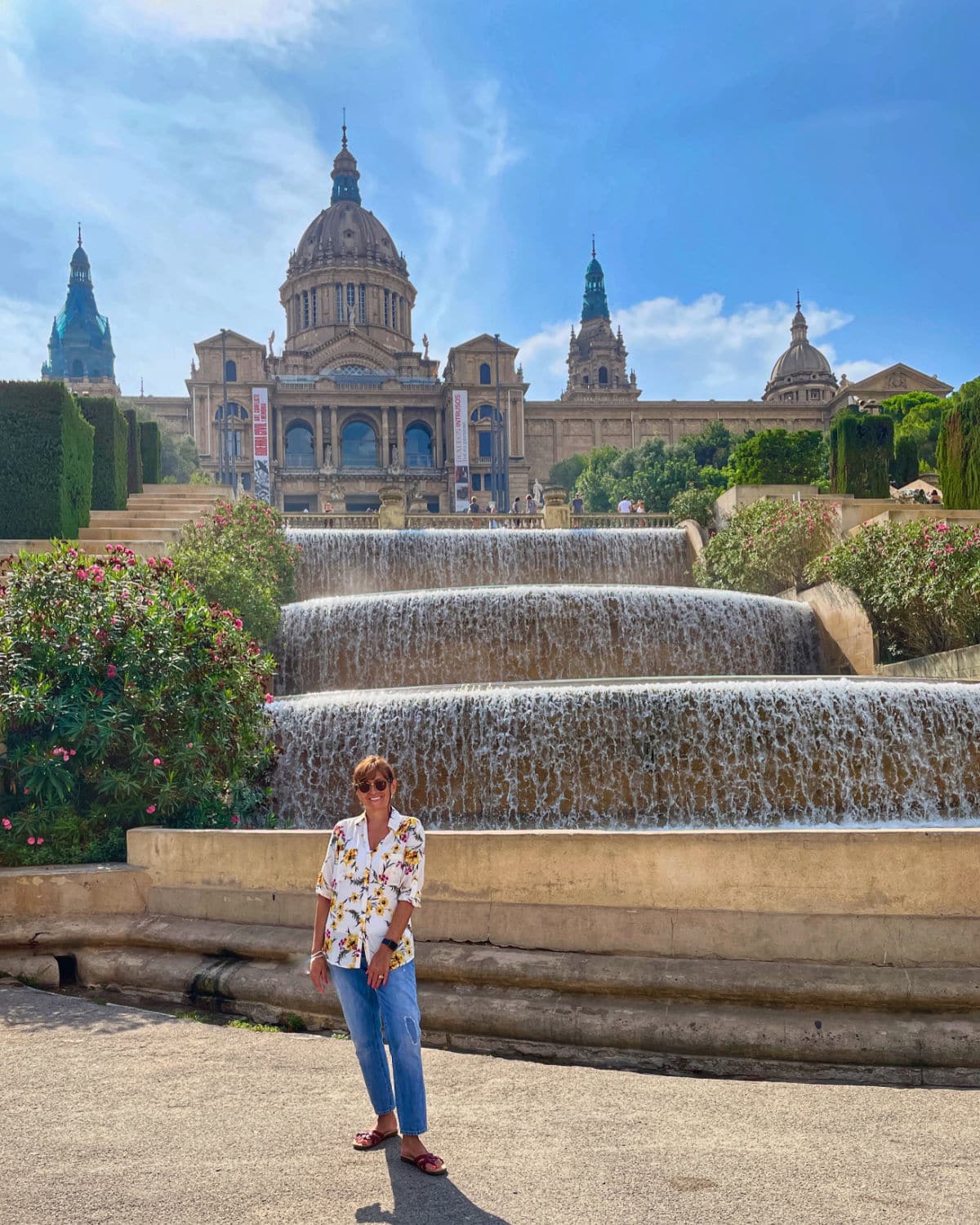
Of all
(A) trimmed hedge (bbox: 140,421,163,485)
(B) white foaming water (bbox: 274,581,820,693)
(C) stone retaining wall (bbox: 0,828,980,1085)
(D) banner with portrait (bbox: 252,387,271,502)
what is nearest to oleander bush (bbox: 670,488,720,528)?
(B) white foaming water (bbox: 274,581,820,693)

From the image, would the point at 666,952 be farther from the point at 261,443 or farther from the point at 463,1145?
the point at 261,443

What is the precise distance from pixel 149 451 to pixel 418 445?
50.7 meters

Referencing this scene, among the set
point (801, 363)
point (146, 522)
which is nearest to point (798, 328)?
point (801, 363)

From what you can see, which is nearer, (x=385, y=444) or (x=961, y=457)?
(x=961, y=457)

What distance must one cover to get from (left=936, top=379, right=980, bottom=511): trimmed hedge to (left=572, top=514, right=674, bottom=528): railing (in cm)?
703

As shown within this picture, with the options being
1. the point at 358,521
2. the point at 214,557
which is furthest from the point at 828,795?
the point at 358,521

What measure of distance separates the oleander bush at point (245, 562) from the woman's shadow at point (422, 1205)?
988cm

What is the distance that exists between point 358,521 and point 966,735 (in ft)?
67.7

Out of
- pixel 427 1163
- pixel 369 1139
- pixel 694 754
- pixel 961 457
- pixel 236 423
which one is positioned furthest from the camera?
pixel 236 423

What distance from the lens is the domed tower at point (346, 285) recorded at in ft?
301

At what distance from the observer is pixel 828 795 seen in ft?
32.0

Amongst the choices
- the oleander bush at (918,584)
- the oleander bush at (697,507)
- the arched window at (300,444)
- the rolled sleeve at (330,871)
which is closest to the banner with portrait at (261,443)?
the arched window at (300,444)

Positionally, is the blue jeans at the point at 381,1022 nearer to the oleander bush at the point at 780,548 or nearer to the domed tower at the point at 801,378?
Answer: the oleander bush at the point at 780,548

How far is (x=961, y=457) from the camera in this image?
2177 cm
